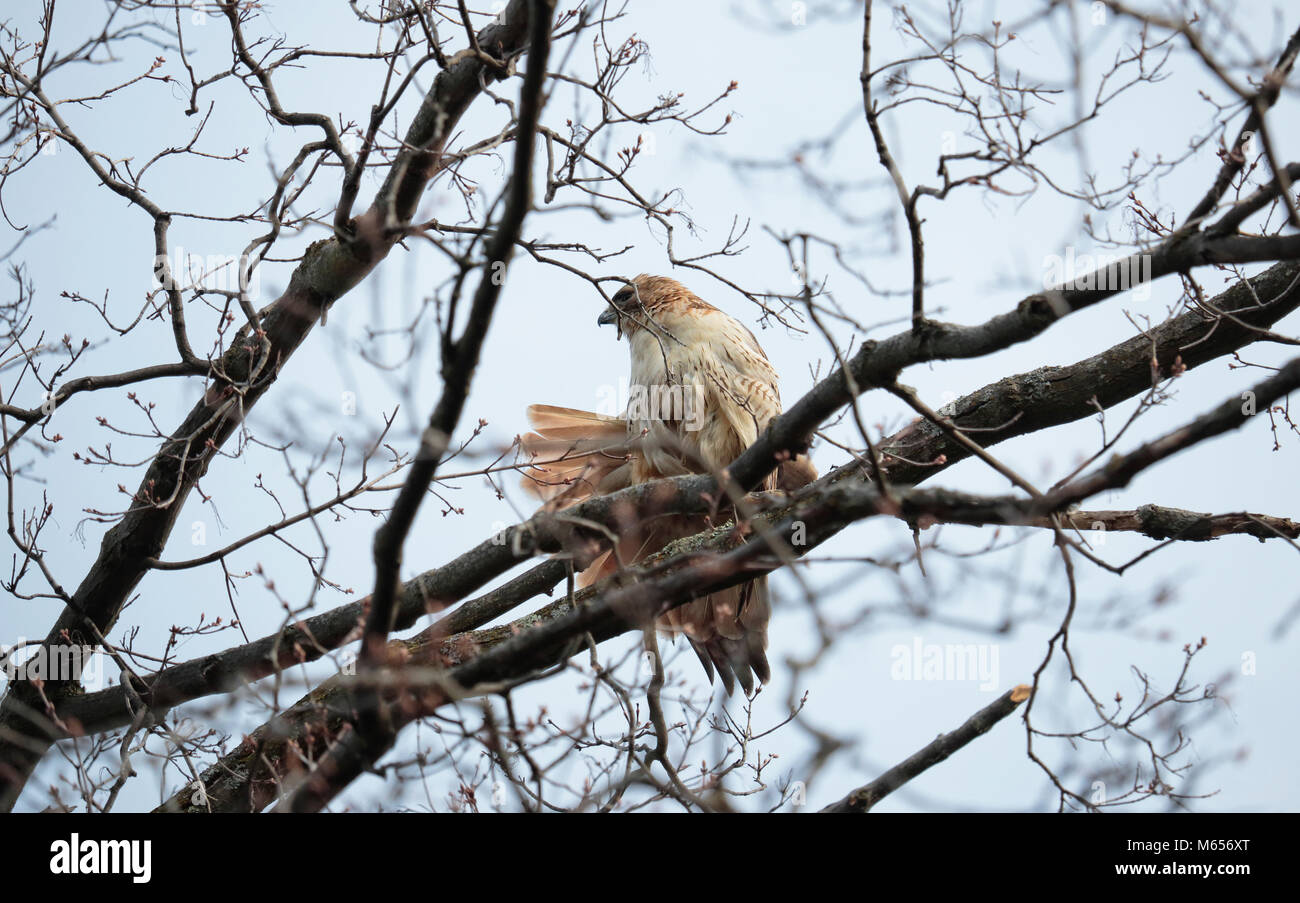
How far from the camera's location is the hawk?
586 centimetres

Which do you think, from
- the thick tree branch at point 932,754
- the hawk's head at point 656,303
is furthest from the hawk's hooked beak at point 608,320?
the thick tree branch at point 932,754

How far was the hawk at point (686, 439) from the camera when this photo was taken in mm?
5859

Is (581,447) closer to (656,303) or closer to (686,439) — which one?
(686,439)

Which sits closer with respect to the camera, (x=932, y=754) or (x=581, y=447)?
(x=932, y=754)

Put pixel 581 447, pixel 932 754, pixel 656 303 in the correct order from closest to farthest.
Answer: pixel 932 754 → pixel 581 447 → pixel 656 303

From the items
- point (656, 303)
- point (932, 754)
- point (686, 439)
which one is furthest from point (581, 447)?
point (932, 754)

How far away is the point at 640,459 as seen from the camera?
6438 mm

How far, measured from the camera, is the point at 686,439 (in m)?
6.50

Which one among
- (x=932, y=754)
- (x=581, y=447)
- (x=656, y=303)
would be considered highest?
(x=656, y=303)

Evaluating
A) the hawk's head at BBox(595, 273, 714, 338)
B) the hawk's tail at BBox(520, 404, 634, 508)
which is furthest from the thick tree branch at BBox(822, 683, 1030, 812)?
the hawk's head at BBox(595, 273, 714, 338)
